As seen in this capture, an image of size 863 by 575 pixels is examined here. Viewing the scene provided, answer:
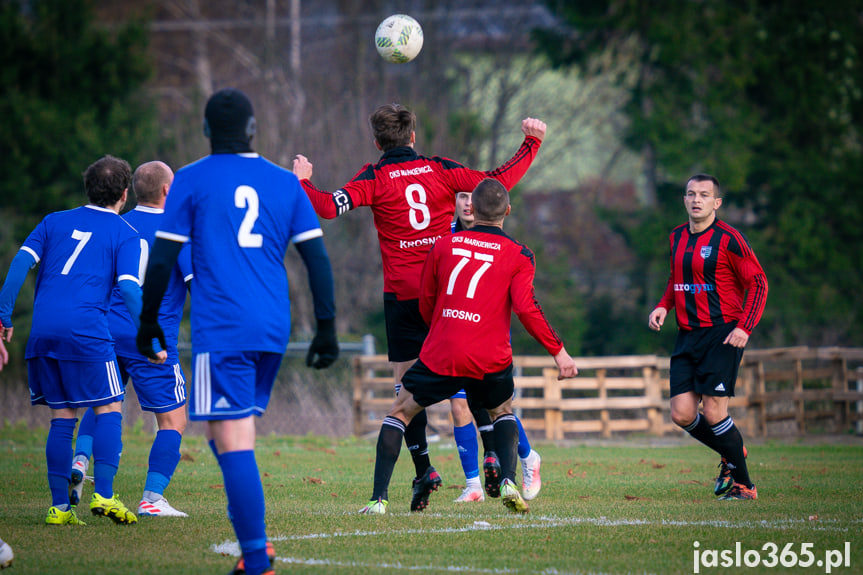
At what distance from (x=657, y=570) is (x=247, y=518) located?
1.93m

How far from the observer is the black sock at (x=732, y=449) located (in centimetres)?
716

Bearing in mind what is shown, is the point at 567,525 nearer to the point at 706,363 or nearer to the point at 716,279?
the point at 706,363

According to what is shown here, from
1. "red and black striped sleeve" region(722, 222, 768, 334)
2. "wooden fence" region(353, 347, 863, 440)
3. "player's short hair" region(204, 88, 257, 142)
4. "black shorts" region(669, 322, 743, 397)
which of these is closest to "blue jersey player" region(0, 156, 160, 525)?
"player's short hair" region(204, 88, 257, 142)

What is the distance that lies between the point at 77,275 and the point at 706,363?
4.58 m

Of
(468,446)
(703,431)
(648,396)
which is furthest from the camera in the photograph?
(648,396)

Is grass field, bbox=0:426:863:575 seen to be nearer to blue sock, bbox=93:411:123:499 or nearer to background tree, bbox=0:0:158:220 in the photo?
blue sock, bbox=93:411:123:499

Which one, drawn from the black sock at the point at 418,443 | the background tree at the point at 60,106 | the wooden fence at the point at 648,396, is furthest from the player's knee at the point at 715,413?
the background tree at the point at 60,106

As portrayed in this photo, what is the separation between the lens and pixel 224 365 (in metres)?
4.22

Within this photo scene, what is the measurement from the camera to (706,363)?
23.7 feet

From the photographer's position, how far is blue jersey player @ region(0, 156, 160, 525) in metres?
5.81

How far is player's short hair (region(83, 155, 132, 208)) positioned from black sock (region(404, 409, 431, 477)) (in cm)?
248

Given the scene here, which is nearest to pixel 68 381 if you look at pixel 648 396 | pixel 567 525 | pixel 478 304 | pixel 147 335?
pixel 147 335

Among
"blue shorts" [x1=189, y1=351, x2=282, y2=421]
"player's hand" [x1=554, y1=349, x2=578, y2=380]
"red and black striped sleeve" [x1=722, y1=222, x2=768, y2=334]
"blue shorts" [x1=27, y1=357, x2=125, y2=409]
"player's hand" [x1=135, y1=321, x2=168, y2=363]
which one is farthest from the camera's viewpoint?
"red and black striped sleeve" [x1=722, y1=222, x2=768, y2=334]

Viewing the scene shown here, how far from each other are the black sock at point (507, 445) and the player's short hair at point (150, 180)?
2.75 metres
